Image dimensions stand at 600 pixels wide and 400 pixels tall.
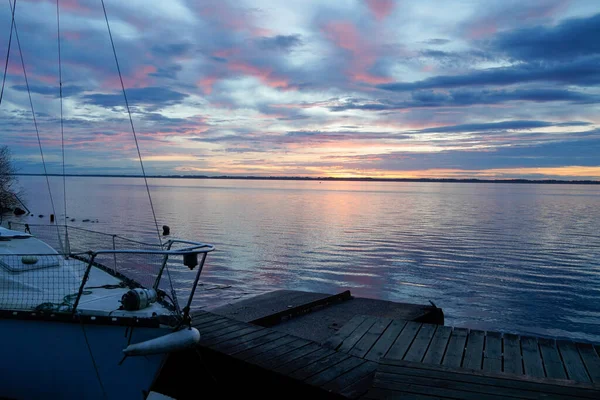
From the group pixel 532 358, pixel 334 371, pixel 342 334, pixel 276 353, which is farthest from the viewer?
pixel 342 334

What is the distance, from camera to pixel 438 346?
692 cm

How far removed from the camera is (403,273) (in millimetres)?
20984

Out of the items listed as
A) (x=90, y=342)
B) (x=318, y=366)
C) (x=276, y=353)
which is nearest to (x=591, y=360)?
(x=318, y=366)

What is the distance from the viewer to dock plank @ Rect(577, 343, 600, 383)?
5.79m

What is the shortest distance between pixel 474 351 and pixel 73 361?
5.95 metres

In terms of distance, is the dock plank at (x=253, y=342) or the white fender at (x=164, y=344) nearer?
the white fender at (x=164, y=344)

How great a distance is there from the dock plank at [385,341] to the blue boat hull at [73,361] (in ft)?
10.1

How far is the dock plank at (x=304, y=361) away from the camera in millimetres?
6043

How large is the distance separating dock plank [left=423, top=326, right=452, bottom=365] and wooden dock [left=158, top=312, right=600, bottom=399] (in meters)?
0.01

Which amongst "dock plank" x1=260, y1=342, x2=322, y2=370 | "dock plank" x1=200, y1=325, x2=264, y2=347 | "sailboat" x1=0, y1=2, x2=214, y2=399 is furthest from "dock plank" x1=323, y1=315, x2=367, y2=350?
"sailboat" x1=0, y1=2, x2=214, y2=399

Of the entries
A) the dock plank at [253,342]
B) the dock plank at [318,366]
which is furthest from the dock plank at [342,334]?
the dock plank at [253,342]

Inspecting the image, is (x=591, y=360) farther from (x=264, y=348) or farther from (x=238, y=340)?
(x=238, y=340)

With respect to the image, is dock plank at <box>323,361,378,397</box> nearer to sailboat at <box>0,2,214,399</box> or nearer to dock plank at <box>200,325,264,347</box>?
sailboat at <box>0,2,214,399</box>

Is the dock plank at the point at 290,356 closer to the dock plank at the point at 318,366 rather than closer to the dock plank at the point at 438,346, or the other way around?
the dock plank at the point at 318,366
